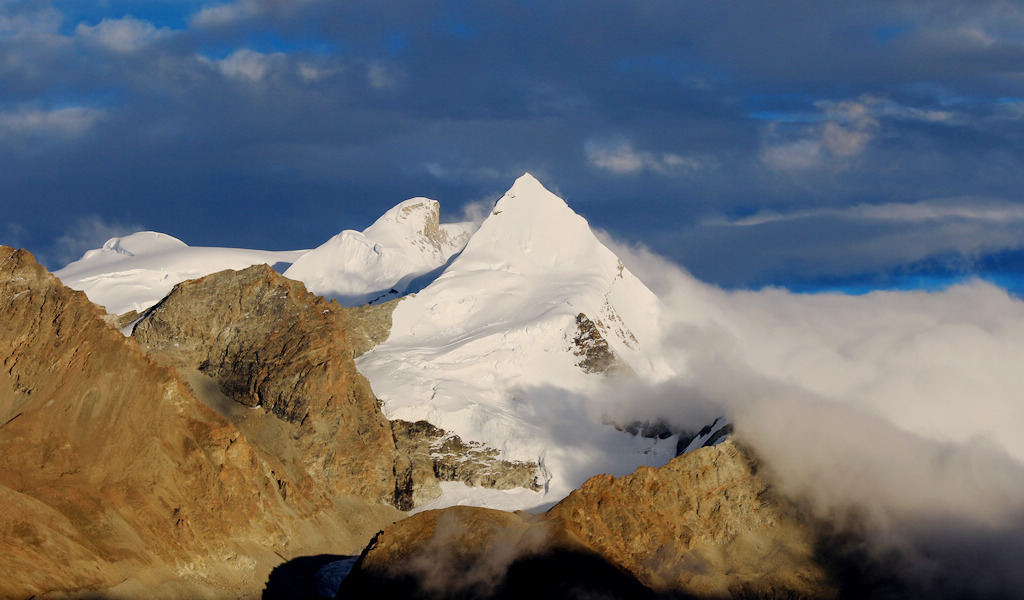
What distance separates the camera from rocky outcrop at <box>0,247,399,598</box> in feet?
489

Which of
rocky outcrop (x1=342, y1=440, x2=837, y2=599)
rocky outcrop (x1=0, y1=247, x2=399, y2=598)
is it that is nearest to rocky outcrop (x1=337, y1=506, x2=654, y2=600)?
rocky outcrop (x1=342, y1=440, x2=837, y2=599)

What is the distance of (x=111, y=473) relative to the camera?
16875 centimetres

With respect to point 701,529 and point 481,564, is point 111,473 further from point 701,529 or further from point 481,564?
point 701,529

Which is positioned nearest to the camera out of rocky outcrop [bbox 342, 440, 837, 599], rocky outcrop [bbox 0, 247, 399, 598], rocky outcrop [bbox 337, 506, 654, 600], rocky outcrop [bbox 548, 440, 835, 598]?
rocky outcrop [bbox 0, 247, 399, 598]

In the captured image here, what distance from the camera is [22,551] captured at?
14138 centimetres

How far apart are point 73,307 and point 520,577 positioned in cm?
8704

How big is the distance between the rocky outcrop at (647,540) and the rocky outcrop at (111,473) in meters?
26.1

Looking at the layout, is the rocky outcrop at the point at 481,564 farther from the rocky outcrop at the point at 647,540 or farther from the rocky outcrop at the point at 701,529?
the rocky outcrop at the point at 701,529

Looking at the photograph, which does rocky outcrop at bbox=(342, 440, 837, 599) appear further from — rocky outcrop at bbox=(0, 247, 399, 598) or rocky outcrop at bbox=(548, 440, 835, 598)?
rocky outcrop at bbox=(0, 247, 399, 598)

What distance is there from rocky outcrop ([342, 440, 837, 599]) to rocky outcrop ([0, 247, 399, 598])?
85.6 feet

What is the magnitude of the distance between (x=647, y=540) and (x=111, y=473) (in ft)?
249

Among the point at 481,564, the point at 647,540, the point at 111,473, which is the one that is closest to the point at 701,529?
the point at 647,540

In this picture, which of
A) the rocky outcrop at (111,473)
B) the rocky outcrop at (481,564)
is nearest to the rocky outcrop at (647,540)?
the rocky outcrop at (481,564)

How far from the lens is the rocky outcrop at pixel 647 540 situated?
6142 inches
